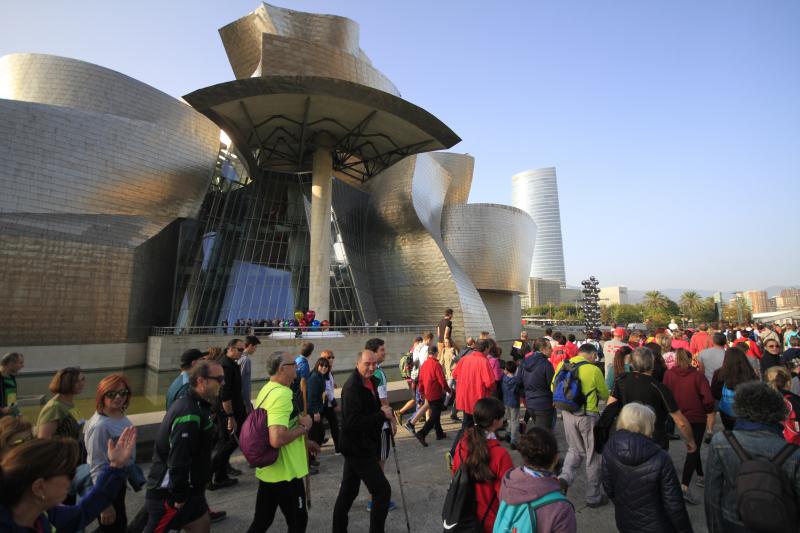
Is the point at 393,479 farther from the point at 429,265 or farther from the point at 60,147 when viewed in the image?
the point at 60,147

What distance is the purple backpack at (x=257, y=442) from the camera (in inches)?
114

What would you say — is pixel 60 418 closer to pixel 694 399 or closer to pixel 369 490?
pixel 369 490

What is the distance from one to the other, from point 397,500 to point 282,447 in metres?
1.99

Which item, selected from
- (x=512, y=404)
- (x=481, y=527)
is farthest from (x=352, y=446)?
(x=512, y=404)

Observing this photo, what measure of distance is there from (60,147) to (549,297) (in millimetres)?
130679

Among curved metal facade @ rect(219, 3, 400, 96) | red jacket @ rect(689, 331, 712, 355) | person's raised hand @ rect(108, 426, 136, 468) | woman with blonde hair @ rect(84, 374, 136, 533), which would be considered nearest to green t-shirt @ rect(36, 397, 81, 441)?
woman with blonde hair @ rect(84, 374, 136, 533)

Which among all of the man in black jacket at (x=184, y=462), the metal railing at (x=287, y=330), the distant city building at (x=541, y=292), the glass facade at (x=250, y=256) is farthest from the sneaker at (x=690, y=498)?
the distant city building at (x=541, y=292)

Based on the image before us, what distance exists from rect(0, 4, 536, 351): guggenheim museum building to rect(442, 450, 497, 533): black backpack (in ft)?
52.5

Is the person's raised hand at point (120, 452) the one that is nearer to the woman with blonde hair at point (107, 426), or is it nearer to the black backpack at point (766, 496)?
the woman with blonde hair at point (107, 426)

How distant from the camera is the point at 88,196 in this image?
18.2 metres

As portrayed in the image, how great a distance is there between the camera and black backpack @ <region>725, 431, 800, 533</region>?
6.79ft

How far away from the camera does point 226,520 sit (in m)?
4.02

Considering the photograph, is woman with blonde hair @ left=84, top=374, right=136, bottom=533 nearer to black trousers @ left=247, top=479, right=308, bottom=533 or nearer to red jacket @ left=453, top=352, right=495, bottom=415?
black trousers @ left=247, top=479, right=308, bottom=533

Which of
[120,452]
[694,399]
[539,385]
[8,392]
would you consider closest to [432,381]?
→ [539,385]
